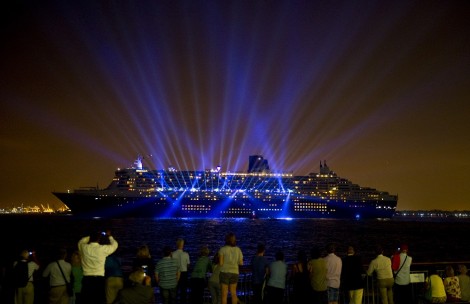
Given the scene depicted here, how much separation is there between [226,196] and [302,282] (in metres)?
112

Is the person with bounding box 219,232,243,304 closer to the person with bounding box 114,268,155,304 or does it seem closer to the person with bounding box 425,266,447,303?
the person with bounding box 114,268,155,304

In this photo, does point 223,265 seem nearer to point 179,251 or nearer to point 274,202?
point 179,251

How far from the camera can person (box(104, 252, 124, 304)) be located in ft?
28.5

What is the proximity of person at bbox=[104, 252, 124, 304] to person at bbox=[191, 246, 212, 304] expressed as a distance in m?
1.49

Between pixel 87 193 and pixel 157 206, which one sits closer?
pixel 87 193

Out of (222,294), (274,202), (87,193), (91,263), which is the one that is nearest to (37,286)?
(91,263)

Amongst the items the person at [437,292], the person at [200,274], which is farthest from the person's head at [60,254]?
→ the person at [437,292]

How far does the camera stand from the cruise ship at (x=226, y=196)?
109 metres

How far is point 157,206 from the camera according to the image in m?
114

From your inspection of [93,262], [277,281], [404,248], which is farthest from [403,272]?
[93,262]

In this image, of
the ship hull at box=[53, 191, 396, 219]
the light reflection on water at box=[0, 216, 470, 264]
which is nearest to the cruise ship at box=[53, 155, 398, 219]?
the ship hull at box=[53, 191, 396, 219]

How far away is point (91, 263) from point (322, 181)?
412 ft

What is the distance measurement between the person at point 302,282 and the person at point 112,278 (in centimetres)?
298

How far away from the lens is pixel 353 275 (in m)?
9.46
